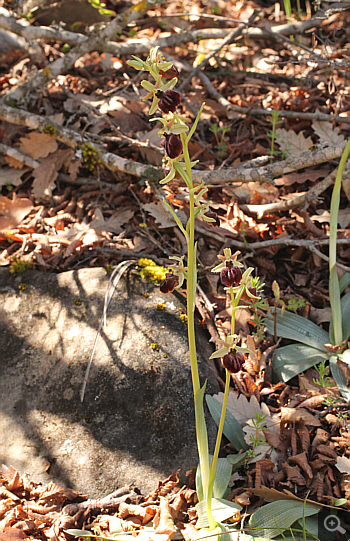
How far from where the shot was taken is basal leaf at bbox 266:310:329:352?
2.64m

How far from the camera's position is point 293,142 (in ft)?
11.8

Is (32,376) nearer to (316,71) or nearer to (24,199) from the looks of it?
(24,199)

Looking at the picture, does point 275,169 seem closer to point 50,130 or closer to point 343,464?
point 343,464

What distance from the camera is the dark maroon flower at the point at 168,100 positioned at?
1.45 m

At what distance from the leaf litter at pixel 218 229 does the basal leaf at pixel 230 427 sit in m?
0.05

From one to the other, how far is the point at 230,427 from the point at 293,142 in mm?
2482

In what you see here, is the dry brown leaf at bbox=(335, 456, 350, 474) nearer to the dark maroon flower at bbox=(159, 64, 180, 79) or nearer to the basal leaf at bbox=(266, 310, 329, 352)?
the basal leaf at bbox=(266, 310, 329, 352)

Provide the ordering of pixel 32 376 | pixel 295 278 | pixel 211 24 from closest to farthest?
pixel 32 376, pixel 295 278, pixel 211 24

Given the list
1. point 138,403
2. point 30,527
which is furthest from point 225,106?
point 30,527

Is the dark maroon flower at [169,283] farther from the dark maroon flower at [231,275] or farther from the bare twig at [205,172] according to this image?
the bare twig at [205,172]

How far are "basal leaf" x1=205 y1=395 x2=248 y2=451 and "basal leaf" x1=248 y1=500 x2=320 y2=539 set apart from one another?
0.35 metres

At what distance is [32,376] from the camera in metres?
2.56

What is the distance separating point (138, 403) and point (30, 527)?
78cm

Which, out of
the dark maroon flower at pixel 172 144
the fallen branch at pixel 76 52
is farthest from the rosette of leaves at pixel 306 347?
the fallen branch at pixel 76 52
